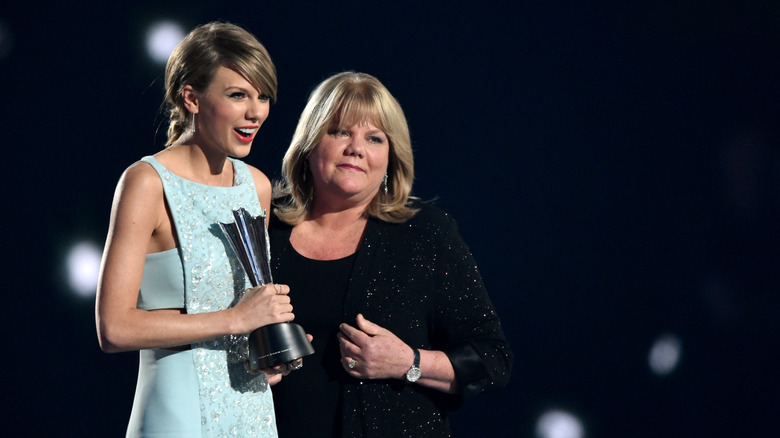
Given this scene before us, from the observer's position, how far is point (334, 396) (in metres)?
1.62

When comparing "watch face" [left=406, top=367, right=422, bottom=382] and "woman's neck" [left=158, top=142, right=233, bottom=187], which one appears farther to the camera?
"watch face" [left=406, top=367, right=422, bottom=382]

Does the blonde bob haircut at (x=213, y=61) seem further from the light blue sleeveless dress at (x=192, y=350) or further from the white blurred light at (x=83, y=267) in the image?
the white blurred light at (x=83, y=267)

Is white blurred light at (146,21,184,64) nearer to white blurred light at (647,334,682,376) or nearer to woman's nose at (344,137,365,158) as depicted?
woman's nose at (344,137,365,158)

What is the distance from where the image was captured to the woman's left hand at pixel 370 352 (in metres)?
1.55

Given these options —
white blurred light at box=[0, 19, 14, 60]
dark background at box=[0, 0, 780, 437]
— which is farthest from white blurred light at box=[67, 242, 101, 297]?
white blurred light at box=[0, 19, 14, 60]

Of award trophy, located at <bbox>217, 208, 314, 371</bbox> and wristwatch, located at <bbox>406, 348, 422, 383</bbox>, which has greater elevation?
award trophy, located at <bbox>217, 208, 314, 371</bbox>

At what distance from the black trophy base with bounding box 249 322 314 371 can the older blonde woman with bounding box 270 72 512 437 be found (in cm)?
27

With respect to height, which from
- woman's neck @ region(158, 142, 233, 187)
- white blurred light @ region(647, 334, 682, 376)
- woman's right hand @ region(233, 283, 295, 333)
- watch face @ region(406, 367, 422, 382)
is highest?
woman's neck @ region(158, 142, 233, 187)

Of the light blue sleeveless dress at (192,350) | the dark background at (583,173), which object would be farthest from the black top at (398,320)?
the dark background at (583,173)

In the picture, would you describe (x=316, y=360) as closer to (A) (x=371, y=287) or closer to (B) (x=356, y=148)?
(A) (x=371, y=287)

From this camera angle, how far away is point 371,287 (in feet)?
5.44

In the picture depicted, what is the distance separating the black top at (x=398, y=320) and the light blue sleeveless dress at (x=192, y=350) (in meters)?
0.27

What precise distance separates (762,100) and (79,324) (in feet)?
7.17

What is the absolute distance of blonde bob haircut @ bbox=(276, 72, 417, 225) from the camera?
67.1 inches
